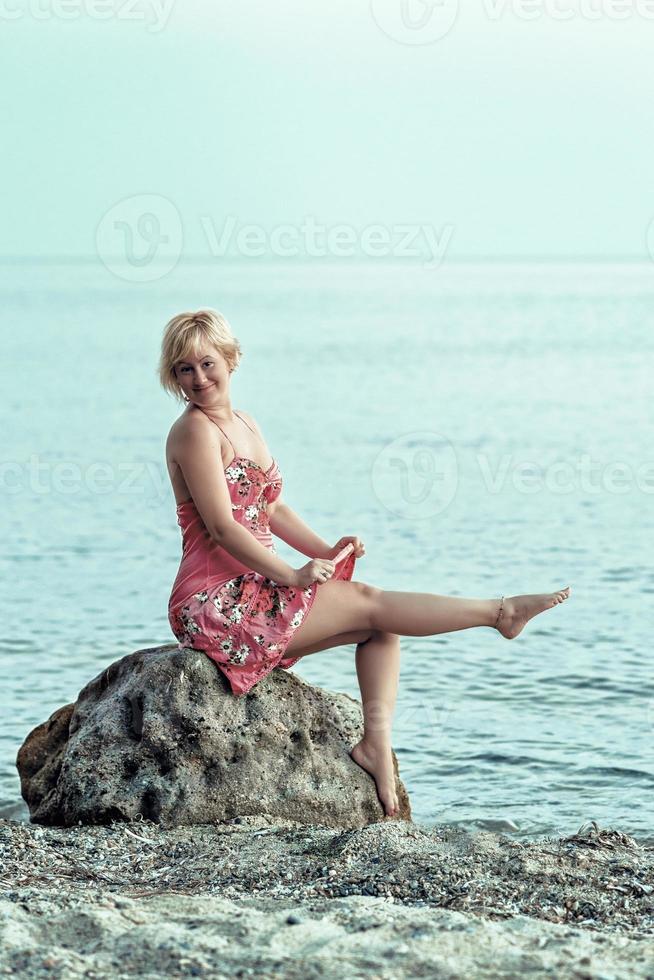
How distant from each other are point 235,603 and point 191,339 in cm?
126

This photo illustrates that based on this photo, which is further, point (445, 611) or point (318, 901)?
point (445, 611)

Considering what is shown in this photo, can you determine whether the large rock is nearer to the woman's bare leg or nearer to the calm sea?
the woman's bare leg

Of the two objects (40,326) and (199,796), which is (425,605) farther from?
(40,326)

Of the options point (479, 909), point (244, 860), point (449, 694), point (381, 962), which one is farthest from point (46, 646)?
point (381, 962)

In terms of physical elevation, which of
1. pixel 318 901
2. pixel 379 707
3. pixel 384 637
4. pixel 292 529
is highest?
pixel 292 529

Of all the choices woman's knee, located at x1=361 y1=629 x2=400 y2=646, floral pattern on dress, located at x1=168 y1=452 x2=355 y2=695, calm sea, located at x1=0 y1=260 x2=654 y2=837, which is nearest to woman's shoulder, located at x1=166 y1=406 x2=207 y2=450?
floral pattern on dress, located at x1=168 y1=452 x2=355 y2=695

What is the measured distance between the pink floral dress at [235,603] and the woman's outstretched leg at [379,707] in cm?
42

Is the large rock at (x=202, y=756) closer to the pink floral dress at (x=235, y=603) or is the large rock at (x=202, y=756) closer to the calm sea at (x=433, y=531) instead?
the pink floral dress at (x=235, y=603)

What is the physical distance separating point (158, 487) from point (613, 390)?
17.8m

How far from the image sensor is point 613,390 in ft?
112

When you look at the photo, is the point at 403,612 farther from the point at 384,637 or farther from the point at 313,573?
the point at 313,573

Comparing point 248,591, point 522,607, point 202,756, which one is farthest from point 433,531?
point 202,756

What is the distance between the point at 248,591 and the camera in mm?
6203

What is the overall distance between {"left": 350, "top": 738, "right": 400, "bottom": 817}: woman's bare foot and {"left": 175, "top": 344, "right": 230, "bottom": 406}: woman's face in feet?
6.08
